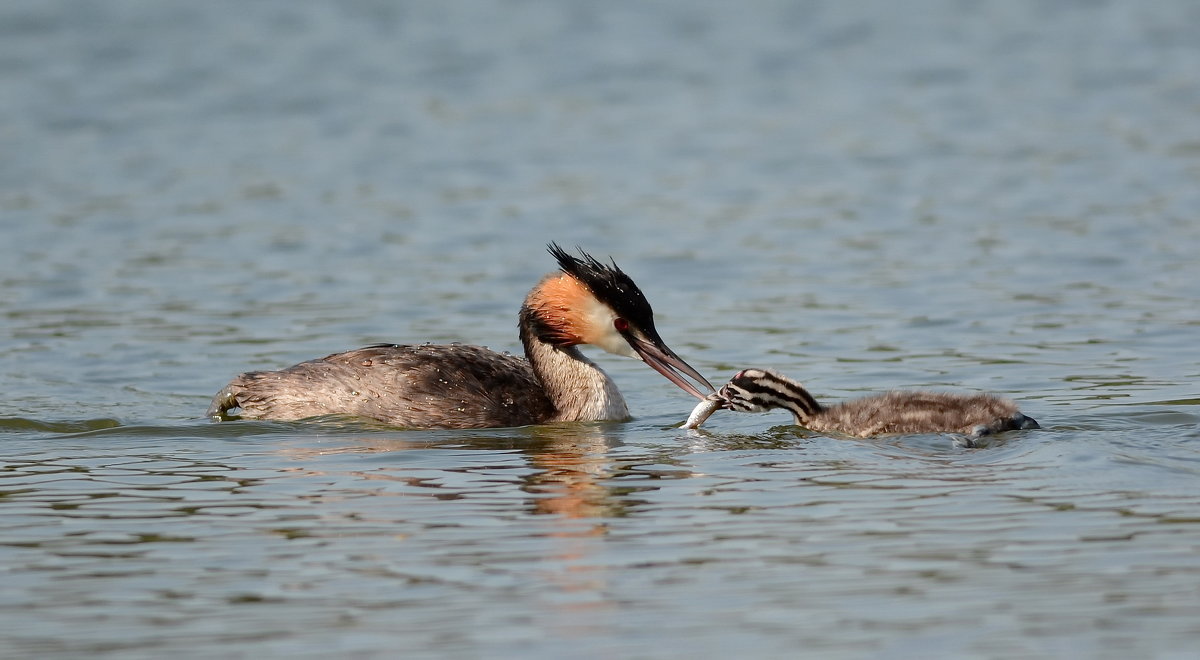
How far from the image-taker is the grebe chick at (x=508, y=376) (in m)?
11.5

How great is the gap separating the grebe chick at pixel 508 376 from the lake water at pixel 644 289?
0.28m

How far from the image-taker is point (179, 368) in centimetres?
1373

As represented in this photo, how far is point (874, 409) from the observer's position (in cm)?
1063

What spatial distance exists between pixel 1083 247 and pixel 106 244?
947cm

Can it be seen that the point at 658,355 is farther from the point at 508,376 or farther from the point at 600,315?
the point at 508,376

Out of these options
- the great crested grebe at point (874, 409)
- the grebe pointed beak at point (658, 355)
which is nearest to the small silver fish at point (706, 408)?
the great crested grebe at point (874, 409)

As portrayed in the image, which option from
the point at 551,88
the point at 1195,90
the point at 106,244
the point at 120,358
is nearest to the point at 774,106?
the point at 551,88

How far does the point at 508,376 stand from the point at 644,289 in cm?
470

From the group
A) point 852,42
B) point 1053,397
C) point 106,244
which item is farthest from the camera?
point 852,42

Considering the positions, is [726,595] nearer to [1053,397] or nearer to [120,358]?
[1053,397]

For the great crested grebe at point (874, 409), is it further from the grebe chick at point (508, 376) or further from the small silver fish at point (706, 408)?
the grebe chick at point (508, 376)

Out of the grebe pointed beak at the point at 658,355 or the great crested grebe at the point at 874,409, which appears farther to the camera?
the grebe pointed beak at the point at 658,355

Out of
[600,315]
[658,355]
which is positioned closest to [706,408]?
[658,355]

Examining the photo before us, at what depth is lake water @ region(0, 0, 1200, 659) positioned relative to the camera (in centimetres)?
728
